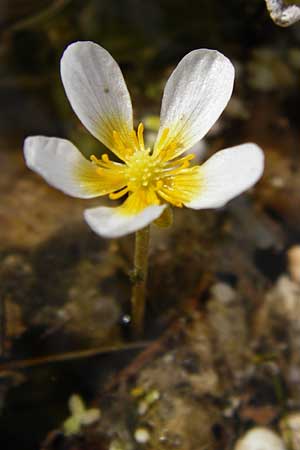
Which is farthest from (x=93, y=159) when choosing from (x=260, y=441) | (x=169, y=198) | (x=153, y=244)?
(x=260, y=441)

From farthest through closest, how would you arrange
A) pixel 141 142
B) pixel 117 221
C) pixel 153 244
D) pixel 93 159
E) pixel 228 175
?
1. pixel 153 244
2. pixel 141 142
3. pixel 93 159
4. pixel 228 175
5. pixel 117 221

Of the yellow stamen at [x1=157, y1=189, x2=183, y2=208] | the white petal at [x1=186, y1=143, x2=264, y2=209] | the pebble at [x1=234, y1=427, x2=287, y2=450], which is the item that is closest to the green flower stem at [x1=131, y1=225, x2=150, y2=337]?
the yellow stamen at [x1=157, y1=189, x2=183, y2=208]

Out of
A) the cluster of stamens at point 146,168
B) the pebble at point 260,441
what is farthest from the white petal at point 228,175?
the pebble at point 260,441

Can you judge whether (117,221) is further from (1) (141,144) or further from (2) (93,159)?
(1) (141,144)

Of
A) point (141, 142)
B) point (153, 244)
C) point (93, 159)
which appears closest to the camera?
A: point (93, 159)

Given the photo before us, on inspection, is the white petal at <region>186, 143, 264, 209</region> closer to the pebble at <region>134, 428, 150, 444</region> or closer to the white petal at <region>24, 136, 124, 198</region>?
the white petal at <region>24, 136, 124, 198</region>

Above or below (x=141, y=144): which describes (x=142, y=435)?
below
